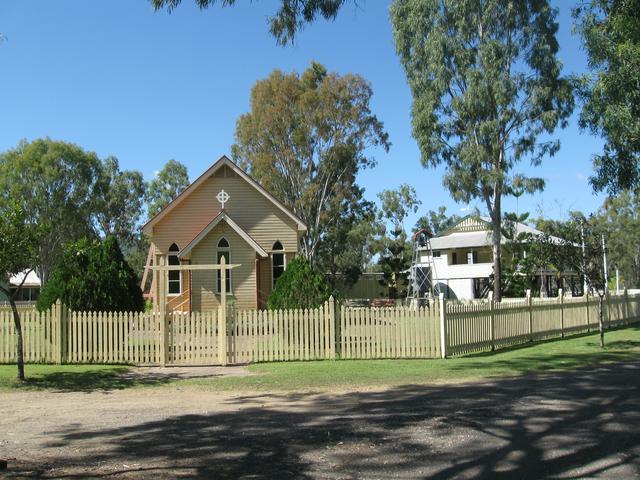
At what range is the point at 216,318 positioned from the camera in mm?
15852

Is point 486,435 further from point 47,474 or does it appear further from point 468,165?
point 468,165

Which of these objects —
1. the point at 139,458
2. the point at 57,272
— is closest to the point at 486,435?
the point at 139,458

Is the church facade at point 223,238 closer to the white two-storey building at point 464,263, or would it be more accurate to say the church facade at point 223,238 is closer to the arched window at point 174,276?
the arched window at point 174,276

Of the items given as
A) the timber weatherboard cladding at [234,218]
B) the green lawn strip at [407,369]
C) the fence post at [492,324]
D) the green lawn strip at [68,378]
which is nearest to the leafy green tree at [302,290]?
the green lawn strip at [407,369]

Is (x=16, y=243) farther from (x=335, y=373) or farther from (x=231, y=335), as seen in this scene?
(x=335, y=373)

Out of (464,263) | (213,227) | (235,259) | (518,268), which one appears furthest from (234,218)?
(464,263)

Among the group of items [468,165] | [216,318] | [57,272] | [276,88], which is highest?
[276,88]

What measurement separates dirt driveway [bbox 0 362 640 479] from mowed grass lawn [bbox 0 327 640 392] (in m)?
1.09

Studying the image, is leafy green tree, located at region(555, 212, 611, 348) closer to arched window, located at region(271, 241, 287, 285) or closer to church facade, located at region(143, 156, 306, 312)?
church facade, located at region(143, 156, 306, 312)

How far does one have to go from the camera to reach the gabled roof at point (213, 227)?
2692cm

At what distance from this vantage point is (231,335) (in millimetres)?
16016

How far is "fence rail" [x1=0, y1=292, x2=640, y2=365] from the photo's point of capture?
15875mm

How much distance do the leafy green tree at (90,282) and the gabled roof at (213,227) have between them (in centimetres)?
809

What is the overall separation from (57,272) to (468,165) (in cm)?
2248
